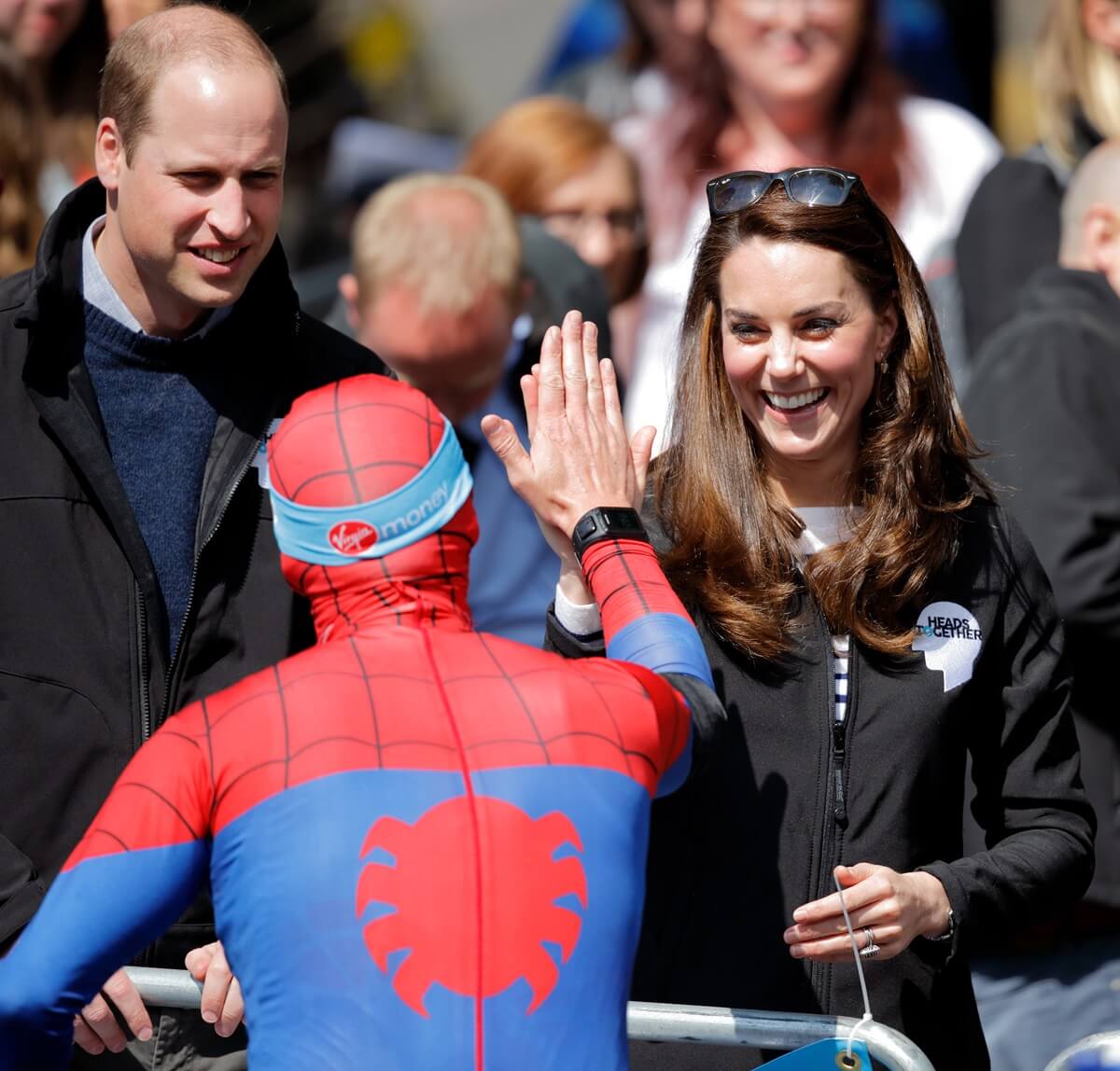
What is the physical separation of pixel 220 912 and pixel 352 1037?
24 centimetres

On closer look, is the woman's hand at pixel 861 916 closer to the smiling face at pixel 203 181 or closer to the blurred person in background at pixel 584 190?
the smiling face at pixel 203 181

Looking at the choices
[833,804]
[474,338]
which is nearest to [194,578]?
[833,804]

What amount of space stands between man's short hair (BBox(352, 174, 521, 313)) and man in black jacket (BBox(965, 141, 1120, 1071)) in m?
1.26

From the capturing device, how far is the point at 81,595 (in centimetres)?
307

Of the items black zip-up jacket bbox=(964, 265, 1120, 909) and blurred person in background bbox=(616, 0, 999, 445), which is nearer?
black zip-up jacket bbox=(964, 265, 1120, 909)

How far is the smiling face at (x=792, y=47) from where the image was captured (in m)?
5.89

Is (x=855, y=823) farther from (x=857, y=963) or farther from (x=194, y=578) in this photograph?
(x=194, y=578)

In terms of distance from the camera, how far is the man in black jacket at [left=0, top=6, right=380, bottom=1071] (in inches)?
120

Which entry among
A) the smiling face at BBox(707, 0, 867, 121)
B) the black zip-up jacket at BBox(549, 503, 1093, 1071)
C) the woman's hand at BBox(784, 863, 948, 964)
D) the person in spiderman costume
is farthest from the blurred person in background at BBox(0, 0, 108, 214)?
the woman's hand at BBox(784, 863, 948, 964)

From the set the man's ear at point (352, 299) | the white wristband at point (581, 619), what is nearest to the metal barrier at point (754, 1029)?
the white wristband at point (581, 619)

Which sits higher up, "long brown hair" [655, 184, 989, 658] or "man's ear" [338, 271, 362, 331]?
"long brown hair" [655, 184, 989, 658]

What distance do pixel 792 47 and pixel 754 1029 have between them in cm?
398

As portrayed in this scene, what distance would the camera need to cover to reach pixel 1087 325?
4.39m

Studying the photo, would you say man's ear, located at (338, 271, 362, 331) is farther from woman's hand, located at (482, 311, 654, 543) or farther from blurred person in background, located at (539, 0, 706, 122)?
woman's hand, located at (482, 311, 654, 543)
